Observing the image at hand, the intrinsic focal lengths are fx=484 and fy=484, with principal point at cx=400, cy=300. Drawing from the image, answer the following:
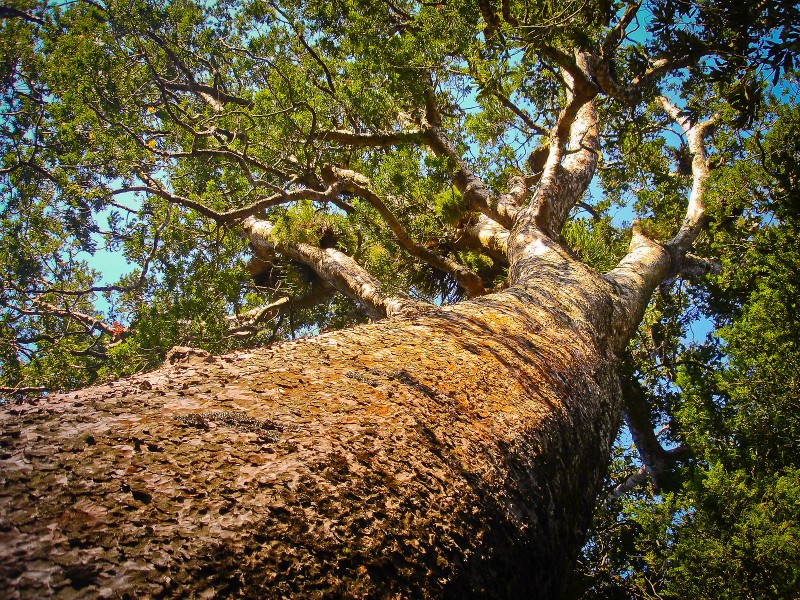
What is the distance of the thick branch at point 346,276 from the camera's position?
553 cm

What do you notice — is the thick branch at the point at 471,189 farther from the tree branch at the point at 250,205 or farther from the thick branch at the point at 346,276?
the tree branch at the point at 250,205

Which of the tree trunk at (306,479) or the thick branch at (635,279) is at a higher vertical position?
the thick branch at (635,279)

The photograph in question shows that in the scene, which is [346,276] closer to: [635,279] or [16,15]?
[635,279]

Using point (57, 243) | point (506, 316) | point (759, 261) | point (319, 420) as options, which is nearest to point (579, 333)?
point (506, 316)

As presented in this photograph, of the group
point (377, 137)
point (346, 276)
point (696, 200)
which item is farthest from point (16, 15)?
point (696, 200)

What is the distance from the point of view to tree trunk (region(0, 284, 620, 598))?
0.86 metres

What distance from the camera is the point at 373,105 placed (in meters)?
7.62

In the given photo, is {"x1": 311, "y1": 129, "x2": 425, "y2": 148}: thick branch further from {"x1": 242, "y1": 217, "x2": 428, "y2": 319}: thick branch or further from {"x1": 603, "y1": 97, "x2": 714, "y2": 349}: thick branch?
{"x1": 603, "y1": 97, "x2": 714, "y2": 349}: thick branch

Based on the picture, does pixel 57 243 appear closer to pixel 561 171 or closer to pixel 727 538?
pixel 561 171

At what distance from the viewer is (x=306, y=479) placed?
1124 mm

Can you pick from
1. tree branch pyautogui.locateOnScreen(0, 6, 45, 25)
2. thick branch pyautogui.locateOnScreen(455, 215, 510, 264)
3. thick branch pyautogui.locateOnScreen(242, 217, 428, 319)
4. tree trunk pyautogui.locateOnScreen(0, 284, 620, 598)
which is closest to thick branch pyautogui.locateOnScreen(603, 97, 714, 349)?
thick branch pyautogui.locateOnScreen(455, 215, 510, 264)

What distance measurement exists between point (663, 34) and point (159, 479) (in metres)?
4.35

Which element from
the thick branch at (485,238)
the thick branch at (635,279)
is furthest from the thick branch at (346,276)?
the thick branch at (635,279)

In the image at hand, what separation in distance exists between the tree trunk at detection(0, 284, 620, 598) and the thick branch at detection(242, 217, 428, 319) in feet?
9.69
